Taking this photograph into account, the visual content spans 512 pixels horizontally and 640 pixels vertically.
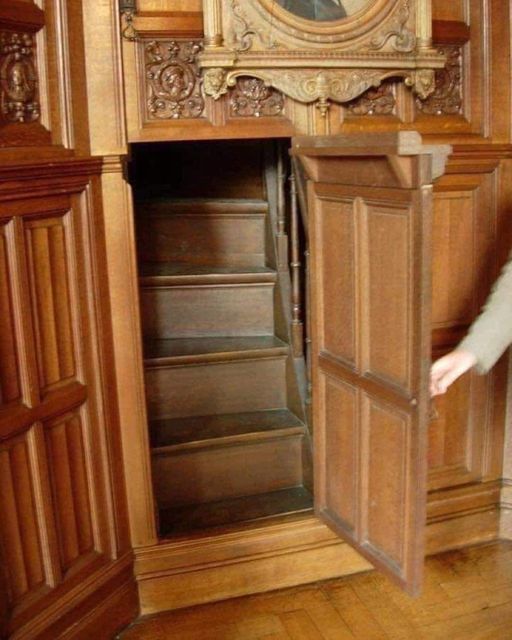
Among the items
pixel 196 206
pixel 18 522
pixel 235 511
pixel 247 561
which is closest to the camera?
pixel 18 522

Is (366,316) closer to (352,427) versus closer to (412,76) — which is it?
(352,427)

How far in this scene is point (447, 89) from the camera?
2.56 metres

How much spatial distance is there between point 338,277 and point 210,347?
939 mm

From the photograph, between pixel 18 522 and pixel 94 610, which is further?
pixel 94 610

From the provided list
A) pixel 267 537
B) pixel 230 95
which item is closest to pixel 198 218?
pixel 230 95

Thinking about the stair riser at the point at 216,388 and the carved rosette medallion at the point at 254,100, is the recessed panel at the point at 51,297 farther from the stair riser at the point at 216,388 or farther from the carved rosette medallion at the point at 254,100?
the stair riser at the point at 216,388

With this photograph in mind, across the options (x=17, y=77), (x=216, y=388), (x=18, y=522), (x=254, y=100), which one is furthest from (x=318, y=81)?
(x=18, y=522)

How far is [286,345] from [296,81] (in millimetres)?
1051

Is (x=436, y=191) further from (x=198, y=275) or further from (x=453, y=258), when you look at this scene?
(x=198, y=275)

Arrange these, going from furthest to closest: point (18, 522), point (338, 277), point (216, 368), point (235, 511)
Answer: point (216, 368) → point (235, 511) → point (338, 277) → point (18, 522)

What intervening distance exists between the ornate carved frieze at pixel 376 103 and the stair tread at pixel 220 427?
44.1 inches

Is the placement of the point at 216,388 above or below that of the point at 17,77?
below

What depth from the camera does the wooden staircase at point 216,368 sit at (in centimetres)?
279

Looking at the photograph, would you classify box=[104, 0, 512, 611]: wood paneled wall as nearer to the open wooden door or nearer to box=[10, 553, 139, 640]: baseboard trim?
box=[10, 553, 139, 640]: baseboard trim
